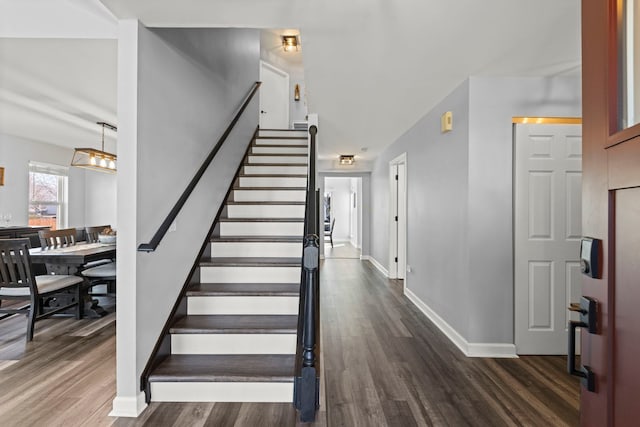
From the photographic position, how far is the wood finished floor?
1.94 meters

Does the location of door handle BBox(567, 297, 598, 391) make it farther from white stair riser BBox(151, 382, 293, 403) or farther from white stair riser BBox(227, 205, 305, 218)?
white stair riser BBox(227, 205, 305, 218)

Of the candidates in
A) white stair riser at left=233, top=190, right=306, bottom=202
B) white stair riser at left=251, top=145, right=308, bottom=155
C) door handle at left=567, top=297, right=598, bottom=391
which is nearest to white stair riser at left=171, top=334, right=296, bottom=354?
door handle at left=567, top=297, right=598, bottom=391

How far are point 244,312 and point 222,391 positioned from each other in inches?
23.7

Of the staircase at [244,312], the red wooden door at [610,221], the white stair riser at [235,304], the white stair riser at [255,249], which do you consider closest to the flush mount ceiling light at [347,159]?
the staircase at [244,312]

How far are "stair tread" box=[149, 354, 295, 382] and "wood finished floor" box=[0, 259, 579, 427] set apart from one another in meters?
0.16

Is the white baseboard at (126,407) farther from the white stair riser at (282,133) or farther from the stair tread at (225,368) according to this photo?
the white stair riser at (282,133)

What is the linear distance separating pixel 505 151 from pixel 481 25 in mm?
1155

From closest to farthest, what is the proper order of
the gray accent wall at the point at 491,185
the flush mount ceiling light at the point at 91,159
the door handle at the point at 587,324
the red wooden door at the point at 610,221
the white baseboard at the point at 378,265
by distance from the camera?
1. the red wooden door at the point at 610,221
2. the door handle at the point at 587,324
3. the gray accent wall at the point at 491,185
4. the flush mount ceiling light at the point at 91,159
5. the white baseboard at the point at 378,265

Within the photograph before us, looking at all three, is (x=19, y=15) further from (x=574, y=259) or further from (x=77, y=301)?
(x=574, y=259)

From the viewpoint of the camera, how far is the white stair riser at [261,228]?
3309 millimetres

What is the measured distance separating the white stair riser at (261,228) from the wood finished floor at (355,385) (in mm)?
1088

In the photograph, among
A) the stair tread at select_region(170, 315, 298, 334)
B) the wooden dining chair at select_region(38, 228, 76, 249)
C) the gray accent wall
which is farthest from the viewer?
the wooden dining chair at select_region(38, 228, 76, 249)

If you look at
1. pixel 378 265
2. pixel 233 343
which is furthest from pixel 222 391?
pixel 378 265

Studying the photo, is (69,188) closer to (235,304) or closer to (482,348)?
(235,304)
